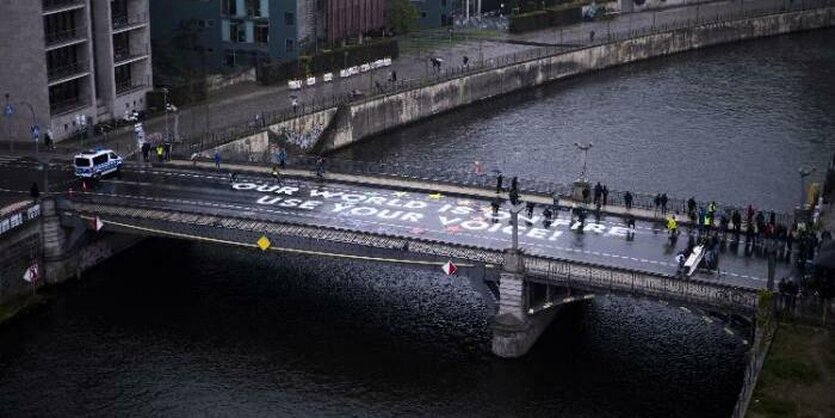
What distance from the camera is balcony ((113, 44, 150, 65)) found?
125812 mm

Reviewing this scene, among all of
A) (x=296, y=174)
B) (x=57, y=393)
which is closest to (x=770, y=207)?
(x=296, y=174)

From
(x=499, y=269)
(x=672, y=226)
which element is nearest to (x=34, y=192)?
(x=499, y=269)

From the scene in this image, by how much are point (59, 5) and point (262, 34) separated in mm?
41485

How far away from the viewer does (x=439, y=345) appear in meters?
79.9

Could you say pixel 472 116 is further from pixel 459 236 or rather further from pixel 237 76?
→ pixel 459 236

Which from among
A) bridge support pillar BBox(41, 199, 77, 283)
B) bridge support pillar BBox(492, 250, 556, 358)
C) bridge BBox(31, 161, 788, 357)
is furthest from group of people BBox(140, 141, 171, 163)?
bridge support pillar BBox(492, 250, 556, 358)

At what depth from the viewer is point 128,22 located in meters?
127

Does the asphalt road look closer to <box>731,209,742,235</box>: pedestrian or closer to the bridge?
the bridge

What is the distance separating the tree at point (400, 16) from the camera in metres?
178

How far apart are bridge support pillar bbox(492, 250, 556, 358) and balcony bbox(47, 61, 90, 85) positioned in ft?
187

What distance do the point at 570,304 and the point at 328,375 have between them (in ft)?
60.8

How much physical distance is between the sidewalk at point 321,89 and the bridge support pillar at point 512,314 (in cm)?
4886

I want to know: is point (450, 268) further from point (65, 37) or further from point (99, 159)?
point (65, 37)

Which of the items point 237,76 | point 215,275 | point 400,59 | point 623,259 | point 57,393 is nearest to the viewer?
point 57,393
